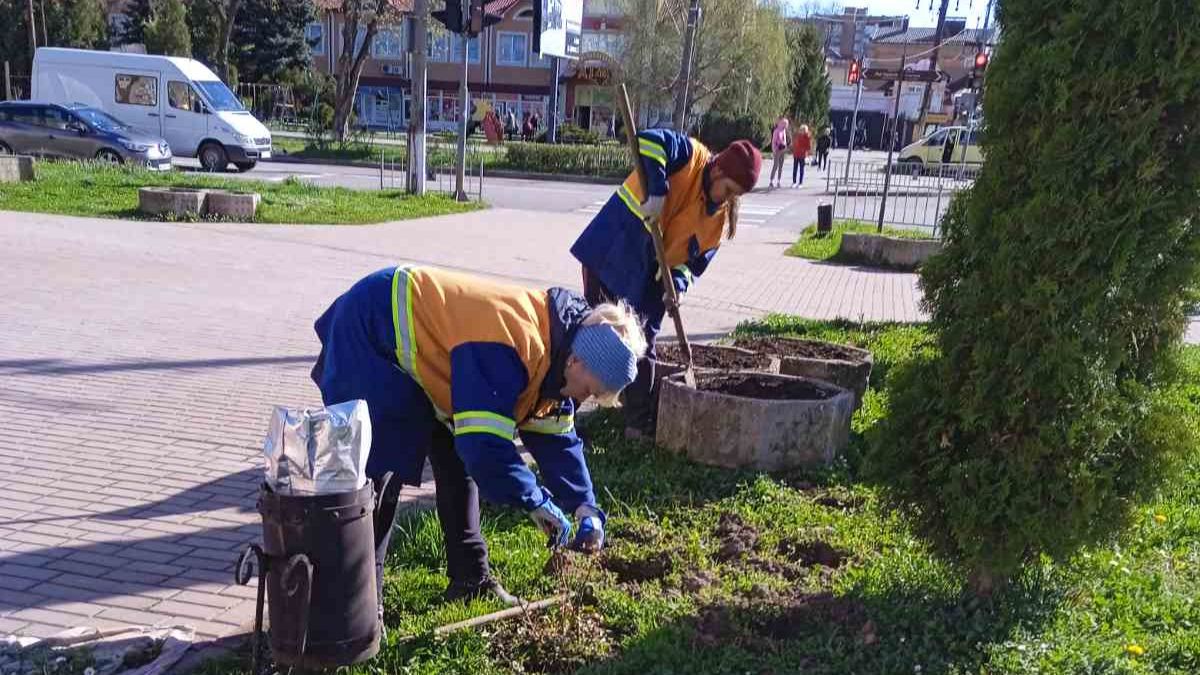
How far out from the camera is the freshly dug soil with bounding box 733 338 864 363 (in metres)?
6.03

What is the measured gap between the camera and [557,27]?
11.6 m

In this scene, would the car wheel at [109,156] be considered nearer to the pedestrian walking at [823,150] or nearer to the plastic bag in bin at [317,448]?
the plastic bag in bin at [317,448]

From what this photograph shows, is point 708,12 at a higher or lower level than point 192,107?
higher

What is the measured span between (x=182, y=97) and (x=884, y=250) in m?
16.7

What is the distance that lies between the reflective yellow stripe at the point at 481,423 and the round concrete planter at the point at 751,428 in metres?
2.27

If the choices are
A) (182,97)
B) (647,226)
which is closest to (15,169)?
(182,97)

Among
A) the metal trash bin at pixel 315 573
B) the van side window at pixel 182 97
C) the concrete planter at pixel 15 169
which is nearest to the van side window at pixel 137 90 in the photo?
the van side window at pixel 182 97

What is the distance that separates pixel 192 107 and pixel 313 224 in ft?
36.1

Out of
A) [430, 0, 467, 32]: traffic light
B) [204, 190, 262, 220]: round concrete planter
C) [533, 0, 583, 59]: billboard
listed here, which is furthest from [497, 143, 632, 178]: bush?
[430, 0, 467, 32]: traffic light

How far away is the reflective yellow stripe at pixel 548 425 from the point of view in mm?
2990

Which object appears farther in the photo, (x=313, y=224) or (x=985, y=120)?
(x=313, y=224)

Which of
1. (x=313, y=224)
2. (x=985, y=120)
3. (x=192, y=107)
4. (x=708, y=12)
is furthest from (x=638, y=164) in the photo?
(x=708, y=12)

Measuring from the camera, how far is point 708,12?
105ft

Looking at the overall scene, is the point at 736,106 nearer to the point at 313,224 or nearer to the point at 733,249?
the point at 733,249
